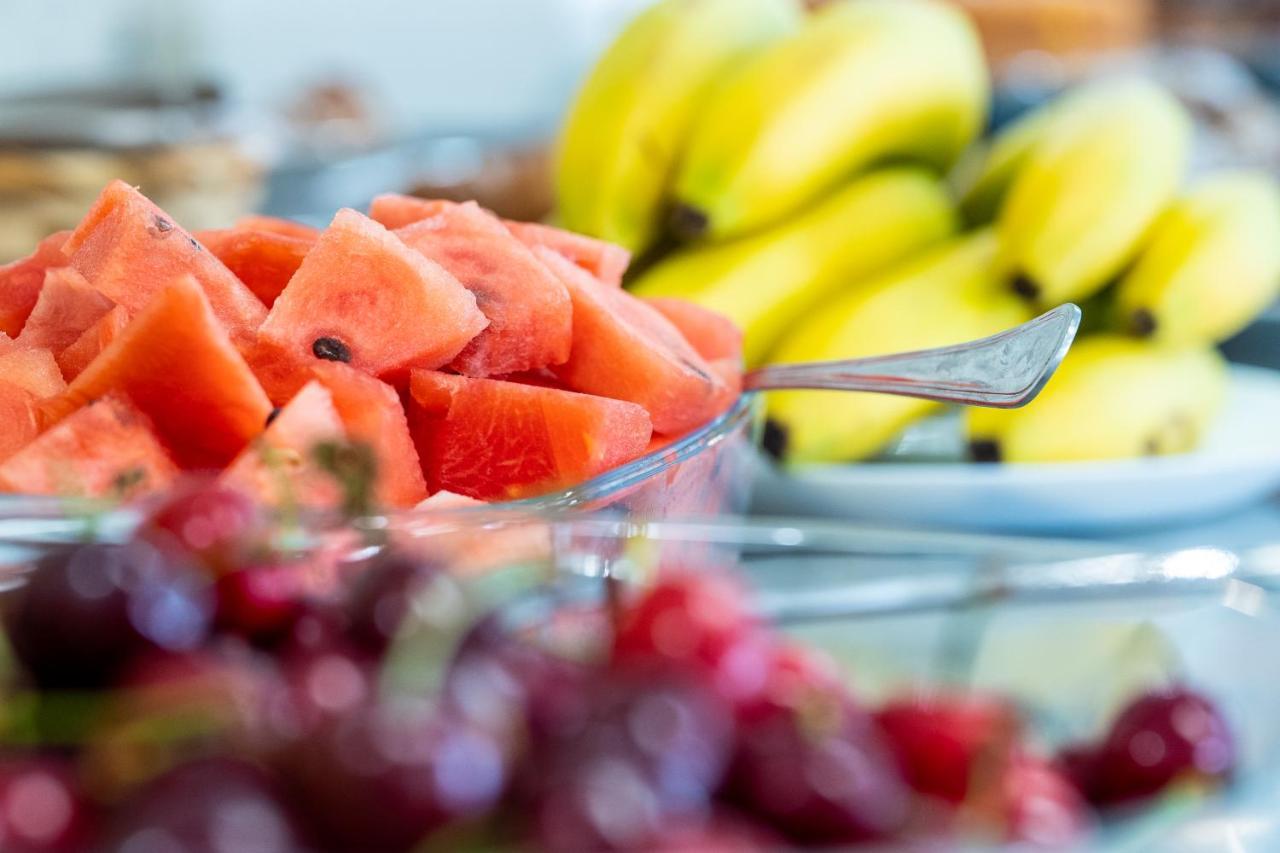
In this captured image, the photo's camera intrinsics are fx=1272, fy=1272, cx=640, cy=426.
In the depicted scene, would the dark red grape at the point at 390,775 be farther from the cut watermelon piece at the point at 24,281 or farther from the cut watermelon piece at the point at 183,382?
the cut watermelon piece at the point at 24,281

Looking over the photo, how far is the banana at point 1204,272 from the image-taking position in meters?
0.84

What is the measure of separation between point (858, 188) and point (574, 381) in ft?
1.54

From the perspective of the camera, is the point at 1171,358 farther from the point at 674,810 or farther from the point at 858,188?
the point at 674,810

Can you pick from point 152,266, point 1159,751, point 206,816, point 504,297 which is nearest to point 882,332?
point 504,297

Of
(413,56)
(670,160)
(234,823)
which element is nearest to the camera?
(234,823)

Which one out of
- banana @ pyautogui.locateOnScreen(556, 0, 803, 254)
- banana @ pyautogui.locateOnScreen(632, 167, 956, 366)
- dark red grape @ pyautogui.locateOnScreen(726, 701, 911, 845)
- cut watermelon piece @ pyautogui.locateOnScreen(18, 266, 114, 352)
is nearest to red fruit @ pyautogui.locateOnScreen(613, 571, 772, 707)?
dark red grape @ pyautogui.locateOnScreen(726, 701, 911, 845)

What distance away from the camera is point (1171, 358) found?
0.85m

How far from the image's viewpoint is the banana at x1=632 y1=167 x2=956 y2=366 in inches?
35.0

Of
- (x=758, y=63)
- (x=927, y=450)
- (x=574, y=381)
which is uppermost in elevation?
(x=758, y=63)

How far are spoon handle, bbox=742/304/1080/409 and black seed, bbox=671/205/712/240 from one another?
9.5 inches

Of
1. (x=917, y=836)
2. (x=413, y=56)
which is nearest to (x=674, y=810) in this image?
(x=917, y=836)

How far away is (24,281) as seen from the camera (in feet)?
1.92

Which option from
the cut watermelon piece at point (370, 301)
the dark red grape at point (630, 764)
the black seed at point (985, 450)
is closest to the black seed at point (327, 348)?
the cut watermelon piece at point (370, 301)

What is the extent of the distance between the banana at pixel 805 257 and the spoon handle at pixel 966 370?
0.19 m
